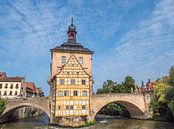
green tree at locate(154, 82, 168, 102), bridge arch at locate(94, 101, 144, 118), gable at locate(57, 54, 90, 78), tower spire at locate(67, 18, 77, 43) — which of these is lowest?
bridge arch at locate(94, 101, 144, 118)

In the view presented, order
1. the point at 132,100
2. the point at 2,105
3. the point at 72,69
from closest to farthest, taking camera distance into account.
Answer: the point at 2,105
the point at 72,69
the point at 132,100

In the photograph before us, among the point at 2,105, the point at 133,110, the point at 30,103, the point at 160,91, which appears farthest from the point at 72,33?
the point at 133,110

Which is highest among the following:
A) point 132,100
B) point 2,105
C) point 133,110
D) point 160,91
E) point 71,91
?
point 160,91

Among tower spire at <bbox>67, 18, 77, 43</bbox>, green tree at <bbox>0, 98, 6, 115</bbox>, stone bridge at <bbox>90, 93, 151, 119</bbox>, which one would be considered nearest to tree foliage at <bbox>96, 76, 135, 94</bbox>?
stone bridge at <bbox>90, 93, 151, 119</bbox>

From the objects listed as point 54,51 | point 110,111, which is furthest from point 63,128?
point 110,111

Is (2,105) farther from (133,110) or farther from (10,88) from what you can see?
(133,110)

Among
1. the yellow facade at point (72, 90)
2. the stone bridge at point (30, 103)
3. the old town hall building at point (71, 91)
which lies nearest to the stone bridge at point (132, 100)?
the old town hall building at point (71, 91)

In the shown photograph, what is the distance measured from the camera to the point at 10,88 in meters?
50.5

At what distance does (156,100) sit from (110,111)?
17406 millimetres

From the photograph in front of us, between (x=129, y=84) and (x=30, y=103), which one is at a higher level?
(x=129, y=84)

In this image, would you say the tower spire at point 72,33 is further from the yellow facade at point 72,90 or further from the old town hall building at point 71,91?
the yellow facade at point 72,90

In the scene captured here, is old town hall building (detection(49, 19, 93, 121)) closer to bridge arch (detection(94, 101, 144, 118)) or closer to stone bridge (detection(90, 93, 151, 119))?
stone bridge (detection(90, 93, 151, 119))

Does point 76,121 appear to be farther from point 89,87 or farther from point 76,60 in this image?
point 76,60

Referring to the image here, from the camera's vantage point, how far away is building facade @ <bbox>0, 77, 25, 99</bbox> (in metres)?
50.3
